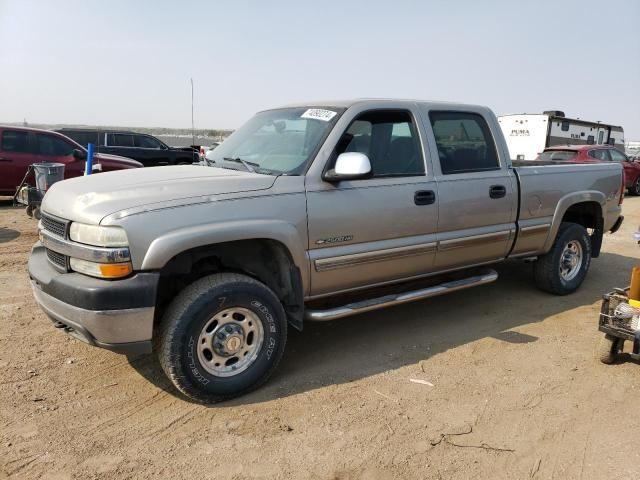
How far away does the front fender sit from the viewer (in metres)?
3.08

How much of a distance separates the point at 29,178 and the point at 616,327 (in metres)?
10.5

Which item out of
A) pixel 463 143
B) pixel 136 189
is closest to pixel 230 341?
pixel 136 189

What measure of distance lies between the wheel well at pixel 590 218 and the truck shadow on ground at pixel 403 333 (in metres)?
0.58

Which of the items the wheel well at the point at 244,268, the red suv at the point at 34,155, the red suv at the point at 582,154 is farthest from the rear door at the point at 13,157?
the red suv at the point at 582,154

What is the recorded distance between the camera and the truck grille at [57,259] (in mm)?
3358

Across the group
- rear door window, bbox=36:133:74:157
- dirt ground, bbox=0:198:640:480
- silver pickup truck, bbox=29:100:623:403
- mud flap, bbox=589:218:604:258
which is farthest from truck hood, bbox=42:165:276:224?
rear door window, bbox=36:133:74:157

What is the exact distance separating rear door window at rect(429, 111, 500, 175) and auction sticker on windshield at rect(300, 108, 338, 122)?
0.99 m

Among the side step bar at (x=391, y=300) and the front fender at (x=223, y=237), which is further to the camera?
the side step bar at (x=391, y=300)

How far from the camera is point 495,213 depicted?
4844mm

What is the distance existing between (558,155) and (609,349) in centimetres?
1223

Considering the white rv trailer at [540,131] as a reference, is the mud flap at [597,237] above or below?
below

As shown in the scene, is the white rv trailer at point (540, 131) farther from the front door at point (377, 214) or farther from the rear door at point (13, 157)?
the front door at point (377, 214)

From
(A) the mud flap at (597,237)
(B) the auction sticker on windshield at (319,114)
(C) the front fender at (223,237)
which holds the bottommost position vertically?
(A) the mud flap at (597,237)

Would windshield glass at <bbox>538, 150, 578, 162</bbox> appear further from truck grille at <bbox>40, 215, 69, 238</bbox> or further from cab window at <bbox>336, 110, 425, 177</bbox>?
truck grille at <bbox>40, 215, 69, 238</bbox>
